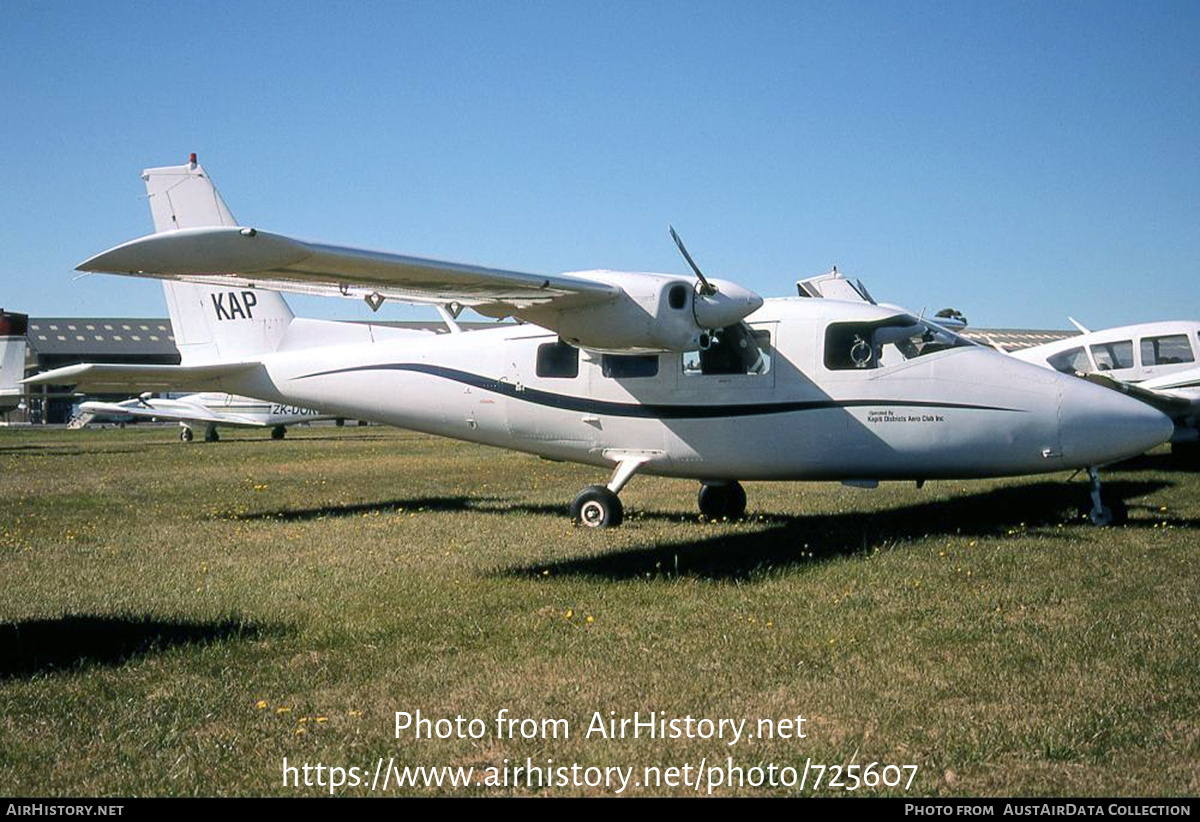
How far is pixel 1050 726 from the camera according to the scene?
4859 millimetres

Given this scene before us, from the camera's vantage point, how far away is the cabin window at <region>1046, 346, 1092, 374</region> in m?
20.3

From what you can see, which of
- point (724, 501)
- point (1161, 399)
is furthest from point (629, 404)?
point (1161, 399)

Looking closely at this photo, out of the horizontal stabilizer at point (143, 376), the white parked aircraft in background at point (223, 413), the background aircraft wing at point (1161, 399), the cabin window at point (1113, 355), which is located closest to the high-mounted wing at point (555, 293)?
the horizontal stabilizer at point (143, 376)

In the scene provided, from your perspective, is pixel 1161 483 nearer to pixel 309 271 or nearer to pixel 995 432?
pixel 995 432

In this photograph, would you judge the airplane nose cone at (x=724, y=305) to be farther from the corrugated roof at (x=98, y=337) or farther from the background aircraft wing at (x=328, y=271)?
the corrugated roof at (x=98, y=337)

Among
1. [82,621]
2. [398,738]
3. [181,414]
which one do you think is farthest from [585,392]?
[181,414]

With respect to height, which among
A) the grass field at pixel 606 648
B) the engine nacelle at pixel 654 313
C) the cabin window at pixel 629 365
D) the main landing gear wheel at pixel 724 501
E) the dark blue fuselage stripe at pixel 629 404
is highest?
the engine nacelle at pixel 654 313

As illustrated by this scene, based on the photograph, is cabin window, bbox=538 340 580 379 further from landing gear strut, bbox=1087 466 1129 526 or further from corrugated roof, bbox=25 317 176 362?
corrugated roof, bbox=25 317 176 362

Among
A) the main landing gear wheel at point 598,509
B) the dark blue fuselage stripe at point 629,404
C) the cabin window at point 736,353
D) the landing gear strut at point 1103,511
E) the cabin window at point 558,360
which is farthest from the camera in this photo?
the cabin window at point 558,360

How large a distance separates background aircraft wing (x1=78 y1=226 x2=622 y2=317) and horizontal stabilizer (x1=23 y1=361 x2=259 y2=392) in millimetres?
3929

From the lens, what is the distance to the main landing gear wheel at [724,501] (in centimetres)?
1349

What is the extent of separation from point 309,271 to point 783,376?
18.3 feet

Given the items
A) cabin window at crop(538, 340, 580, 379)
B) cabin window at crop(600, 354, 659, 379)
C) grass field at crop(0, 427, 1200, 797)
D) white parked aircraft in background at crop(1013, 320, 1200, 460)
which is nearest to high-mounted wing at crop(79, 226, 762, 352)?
cabin window at crop(600, 354, 659, 379)
